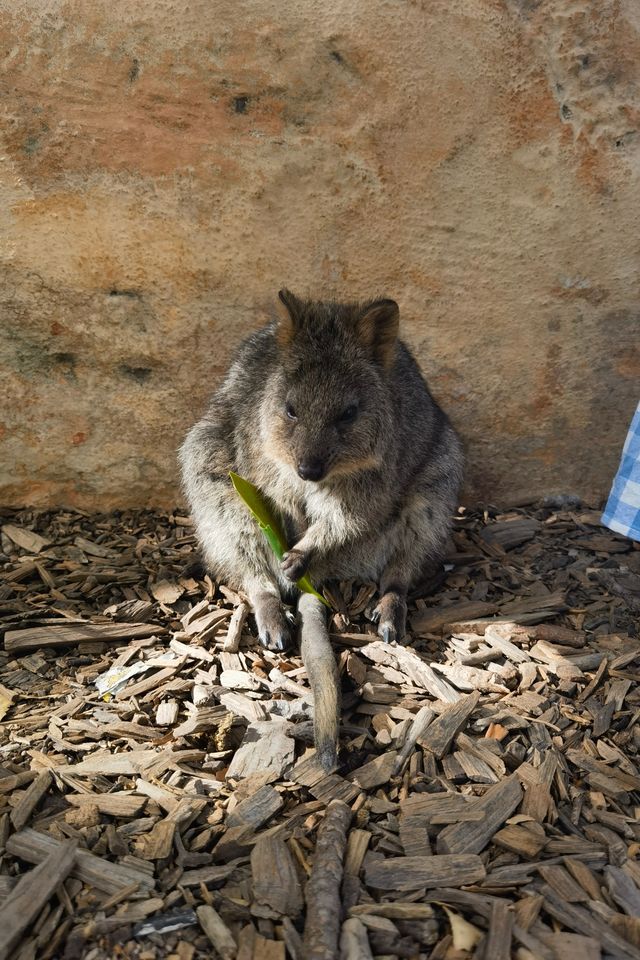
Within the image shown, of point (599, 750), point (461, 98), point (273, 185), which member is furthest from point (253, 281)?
point (599, 750)

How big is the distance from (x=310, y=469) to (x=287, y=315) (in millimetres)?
904

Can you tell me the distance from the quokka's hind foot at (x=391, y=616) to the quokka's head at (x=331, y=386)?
763 mm

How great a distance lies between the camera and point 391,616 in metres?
4.53

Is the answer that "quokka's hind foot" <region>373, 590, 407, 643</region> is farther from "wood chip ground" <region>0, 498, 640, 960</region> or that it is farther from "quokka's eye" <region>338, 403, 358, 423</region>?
"quokka's eye" <region>338, 403, 358, 423</region>

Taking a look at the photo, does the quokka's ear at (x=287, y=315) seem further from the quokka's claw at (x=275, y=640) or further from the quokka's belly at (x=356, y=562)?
the quokka's claw at (x=275, y=640)

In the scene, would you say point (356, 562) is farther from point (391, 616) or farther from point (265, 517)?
point (265, 517)

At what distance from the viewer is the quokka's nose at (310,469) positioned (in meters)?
4.16

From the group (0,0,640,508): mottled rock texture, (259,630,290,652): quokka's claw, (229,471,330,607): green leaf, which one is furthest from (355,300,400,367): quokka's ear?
(259,630,290,652): quokka's claw

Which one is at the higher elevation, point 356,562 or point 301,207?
point 301,207

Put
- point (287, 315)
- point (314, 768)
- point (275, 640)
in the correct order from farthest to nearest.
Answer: point (287, 315) → point (275, 640) → point (314, 768)

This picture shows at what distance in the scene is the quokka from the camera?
437 centimetres

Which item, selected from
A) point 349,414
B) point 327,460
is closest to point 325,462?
point 327,460

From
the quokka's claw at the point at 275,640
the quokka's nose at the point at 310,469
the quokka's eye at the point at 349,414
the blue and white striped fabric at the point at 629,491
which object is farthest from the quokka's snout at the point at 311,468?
the blue and white striped fabric at the point at 629,491

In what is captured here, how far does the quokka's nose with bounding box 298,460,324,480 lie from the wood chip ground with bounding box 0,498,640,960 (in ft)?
2.97
